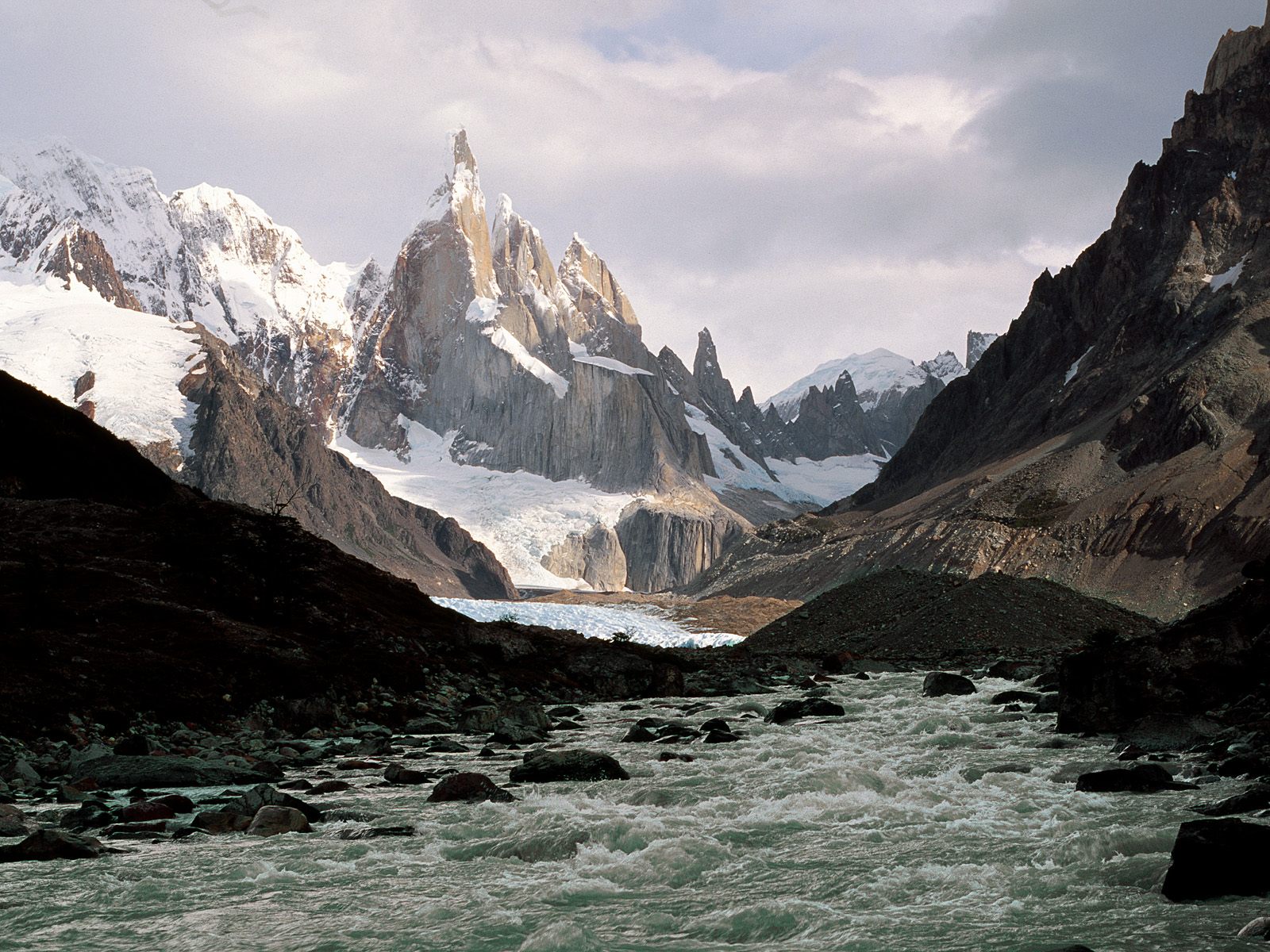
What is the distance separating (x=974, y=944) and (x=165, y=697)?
20.9m

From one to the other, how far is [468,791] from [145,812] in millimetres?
5035

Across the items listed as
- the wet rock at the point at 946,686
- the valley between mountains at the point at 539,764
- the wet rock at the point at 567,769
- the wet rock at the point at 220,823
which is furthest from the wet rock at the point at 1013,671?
the wet rock at the point at 220,823

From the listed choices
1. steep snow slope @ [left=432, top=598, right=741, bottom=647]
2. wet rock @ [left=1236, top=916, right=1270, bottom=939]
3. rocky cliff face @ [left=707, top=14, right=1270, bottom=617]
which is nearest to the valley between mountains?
Answer: wet rock @ [left=1236, top=916, right=1270, bottom=939]

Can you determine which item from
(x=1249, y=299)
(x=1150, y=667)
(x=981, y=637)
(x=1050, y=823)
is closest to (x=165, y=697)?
(x=1050, y=823)

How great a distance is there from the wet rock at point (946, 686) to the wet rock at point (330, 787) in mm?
22877

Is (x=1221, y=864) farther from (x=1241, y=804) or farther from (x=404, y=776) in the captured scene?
(x=404, y=776)

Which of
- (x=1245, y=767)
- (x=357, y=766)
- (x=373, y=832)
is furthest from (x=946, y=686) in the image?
(x=373, y=832)

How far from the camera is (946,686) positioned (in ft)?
125

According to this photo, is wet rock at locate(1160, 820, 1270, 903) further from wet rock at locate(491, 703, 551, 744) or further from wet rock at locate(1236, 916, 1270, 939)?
wet rock at locate(491, 703, 551, 744)

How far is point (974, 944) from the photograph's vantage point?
35.6ft

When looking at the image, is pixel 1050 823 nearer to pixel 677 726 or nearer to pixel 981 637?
pixel 677 726

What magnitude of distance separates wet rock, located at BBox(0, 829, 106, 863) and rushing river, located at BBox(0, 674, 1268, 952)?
0.25 metres

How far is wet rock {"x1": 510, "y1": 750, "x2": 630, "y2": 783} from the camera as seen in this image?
21.0m

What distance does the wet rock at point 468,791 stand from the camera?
61.7 feet
